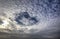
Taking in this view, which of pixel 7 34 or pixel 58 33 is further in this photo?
pixel 7 34

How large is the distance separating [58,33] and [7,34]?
1.35 metres

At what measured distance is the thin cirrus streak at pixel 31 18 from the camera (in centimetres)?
173

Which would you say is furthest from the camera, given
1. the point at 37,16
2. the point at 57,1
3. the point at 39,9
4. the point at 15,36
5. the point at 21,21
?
the point at 15,36

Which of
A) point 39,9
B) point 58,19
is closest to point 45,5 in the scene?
point 39,9

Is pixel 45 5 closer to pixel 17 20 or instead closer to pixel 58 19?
pixel 58 19

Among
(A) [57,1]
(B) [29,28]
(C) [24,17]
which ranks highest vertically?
(A) [57,1]

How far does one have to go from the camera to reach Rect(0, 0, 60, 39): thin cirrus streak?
173 cm

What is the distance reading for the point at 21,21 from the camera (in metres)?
2.16

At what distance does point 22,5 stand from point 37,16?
46cm

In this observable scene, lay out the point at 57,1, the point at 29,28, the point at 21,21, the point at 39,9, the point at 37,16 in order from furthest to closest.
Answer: the point at 29,28, the point at 21,21, the point at 37,16, the point at 39,9, the point at 57,1

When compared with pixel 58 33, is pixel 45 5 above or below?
above

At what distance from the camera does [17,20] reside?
213cm

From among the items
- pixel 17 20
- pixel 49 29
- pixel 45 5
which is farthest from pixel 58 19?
pixel 17 20

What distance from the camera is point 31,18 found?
2.07m
